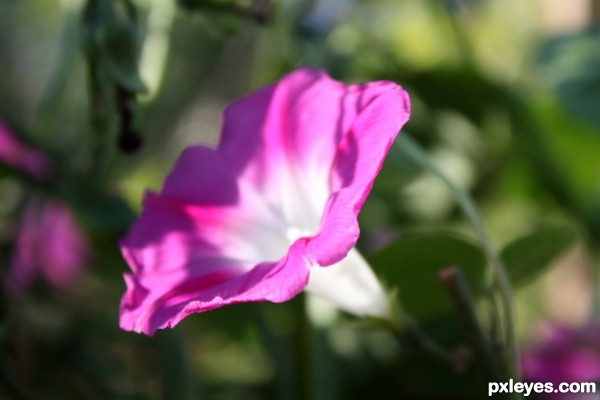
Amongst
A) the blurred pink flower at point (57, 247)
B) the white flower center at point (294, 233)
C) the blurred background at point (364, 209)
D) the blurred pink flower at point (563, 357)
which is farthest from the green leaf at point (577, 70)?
the blurred pink flower at point (57, 247)

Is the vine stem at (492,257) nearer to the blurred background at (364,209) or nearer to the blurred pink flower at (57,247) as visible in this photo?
the blurred background at (364,209)

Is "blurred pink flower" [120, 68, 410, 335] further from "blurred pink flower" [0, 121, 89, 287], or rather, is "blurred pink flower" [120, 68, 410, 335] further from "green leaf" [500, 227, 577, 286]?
"blurred pink flower" [0, 121, 89, 287]

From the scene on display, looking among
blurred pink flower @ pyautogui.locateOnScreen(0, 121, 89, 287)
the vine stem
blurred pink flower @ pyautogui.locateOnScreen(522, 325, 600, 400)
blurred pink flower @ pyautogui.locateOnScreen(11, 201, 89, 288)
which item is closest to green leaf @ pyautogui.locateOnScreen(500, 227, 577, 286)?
the vine stem

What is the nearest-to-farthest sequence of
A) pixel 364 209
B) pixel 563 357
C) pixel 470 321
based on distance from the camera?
pixel 470 321 → pixel 563 357 → pixel 364 209

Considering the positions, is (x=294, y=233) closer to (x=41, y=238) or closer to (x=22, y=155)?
(x=22, y=155)

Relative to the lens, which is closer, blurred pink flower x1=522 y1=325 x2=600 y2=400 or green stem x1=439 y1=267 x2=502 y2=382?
green stem x1=439 y1=267 x2=502 y2=382

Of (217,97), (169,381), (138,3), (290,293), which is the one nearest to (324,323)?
(169,381)

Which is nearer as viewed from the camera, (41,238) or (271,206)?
(271,206)

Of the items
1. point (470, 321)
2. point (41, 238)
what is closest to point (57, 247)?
point (41, 238)
